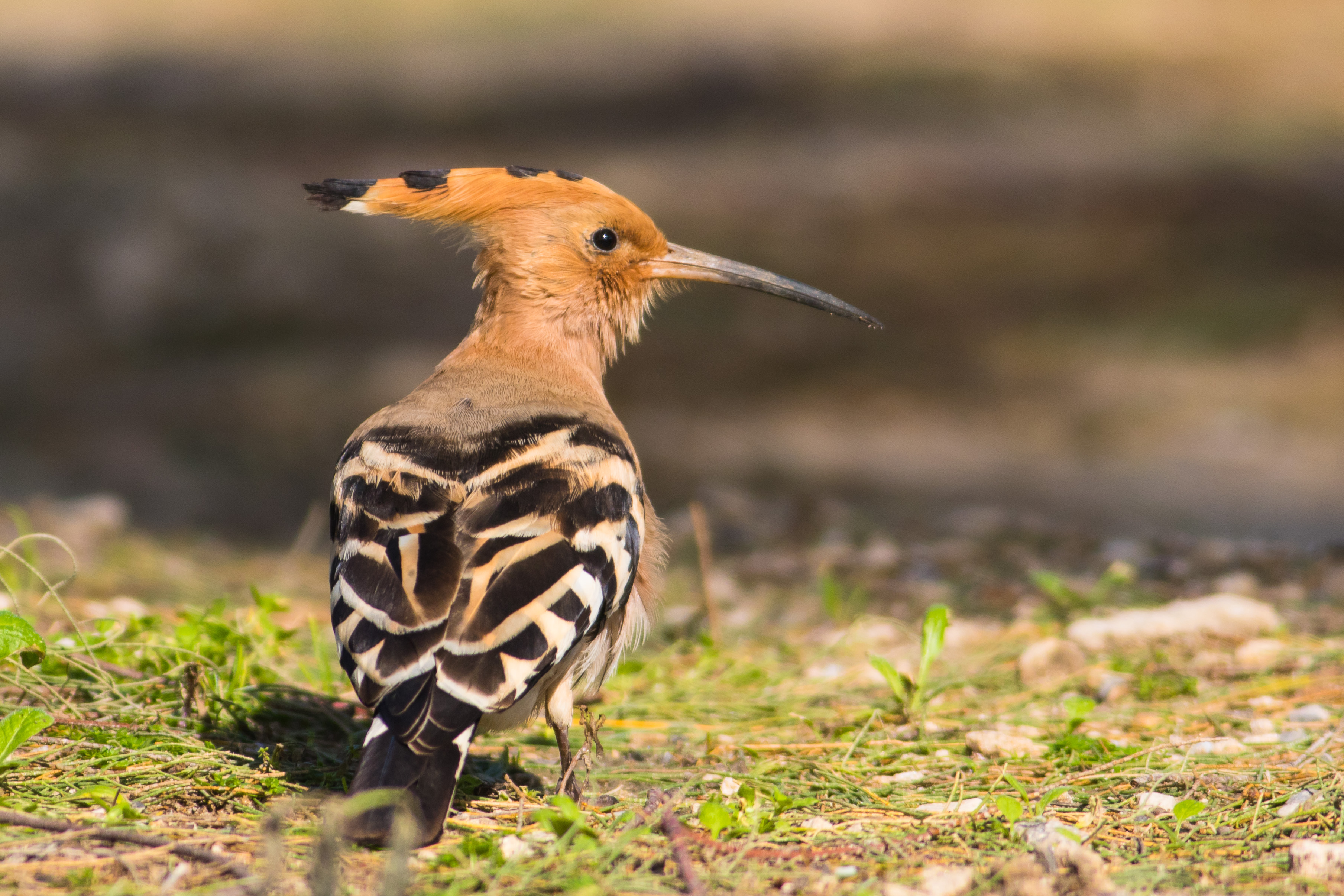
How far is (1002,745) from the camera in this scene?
270 cm

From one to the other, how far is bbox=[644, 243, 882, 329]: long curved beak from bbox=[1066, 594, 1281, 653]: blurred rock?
39.4 inches

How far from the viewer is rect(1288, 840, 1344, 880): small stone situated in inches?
76.3

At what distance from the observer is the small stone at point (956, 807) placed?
7.55 ft

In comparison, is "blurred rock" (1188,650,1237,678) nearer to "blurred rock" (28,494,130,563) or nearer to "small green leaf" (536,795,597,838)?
"small green leaf" (536,795,597,838)

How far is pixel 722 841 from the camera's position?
2.13 metres

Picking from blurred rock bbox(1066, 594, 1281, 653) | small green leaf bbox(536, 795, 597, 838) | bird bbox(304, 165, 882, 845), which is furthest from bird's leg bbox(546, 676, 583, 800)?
blurred rock bbox(1066, 594, 1281, 653)

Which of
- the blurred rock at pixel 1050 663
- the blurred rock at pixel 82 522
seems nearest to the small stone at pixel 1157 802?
the blurred rock at pixel 1050 663

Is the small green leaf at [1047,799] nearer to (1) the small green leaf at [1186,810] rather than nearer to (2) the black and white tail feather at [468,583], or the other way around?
(1) the small green leaf at [1186,810]

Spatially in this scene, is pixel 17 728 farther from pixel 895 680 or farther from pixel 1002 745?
pixel 1002 745

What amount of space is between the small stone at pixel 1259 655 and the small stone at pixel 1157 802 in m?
1.09

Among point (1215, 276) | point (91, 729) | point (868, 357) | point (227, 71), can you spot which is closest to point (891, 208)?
point (868, 357)

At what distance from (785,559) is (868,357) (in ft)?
11.1

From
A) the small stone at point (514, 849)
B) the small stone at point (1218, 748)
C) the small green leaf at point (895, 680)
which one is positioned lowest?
the small stone at point (514, 849)

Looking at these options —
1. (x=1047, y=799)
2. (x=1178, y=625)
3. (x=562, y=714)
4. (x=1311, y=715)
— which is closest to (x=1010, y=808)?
(x=1047, y=799)
